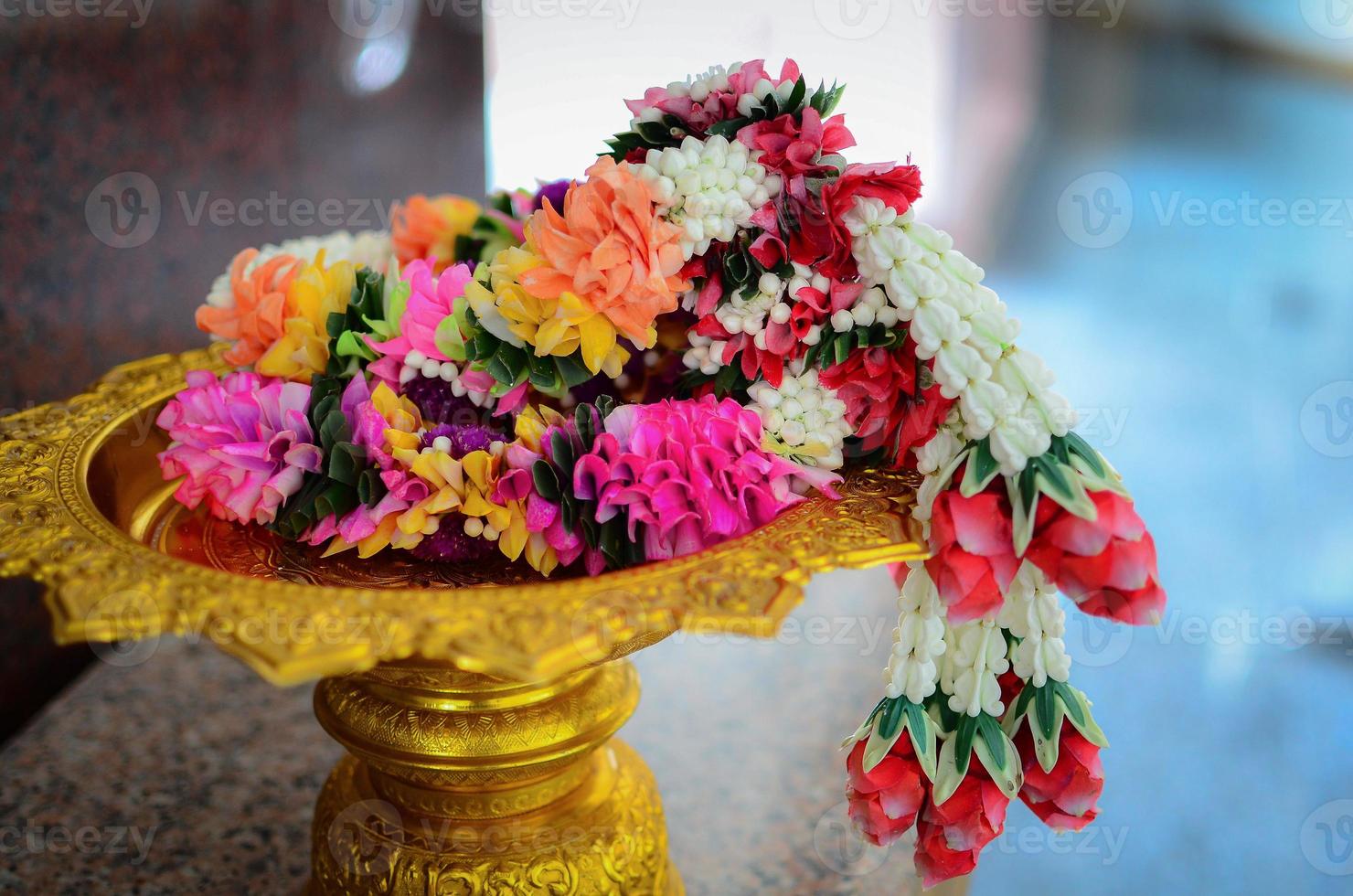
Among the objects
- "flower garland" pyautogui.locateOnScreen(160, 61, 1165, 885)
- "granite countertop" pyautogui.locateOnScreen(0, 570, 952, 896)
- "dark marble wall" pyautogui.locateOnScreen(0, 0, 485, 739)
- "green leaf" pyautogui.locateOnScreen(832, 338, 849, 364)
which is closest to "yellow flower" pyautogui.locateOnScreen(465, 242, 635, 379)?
"flower garland" pyautogui.locateOnScreen(160, 61, 1165, 885)

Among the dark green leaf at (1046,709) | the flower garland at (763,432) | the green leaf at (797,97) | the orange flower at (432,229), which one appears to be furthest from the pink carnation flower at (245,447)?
the dark green leaf at (1046,709)

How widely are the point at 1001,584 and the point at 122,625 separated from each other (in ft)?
1.44

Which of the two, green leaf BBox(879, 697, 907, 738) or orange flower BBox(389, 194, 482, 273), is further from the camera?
orange flower BBox(389, 194, 482, 273)

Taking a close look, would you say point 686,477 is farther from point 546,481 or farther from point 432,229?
point 432,229

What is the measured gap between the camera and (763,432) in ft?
1.98

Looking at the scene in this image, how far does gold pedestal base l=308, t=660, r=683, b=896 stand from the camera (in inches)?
24.3

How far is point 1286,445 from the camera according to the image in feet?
6.64

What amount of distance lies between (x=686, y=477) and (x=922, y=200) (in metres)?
0.72

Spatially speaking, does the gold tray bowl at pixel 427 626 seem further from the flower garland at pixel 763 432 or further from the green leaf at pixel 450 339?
the green leaf at pixel 450 339

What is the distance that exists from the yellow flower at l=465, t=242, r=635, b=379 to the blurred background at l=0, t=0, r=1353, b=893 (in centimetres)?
Answer: 49

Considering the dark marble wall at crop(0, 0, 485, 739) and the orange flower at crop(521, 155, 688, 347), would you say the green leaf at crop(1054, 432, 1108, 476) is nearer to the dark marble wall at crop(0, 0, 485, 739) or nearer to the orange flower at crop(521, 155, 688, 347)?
the orange flower at crop(521, 155, 688, 347)

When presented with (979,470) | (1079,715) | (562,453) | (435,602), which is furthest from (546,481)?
(1079,715)

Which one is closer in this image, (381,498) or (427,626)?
(427,626)

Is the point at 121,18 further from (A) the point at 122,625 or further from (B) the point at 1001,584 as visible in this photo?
(B) the point at 1001,584
